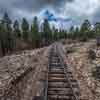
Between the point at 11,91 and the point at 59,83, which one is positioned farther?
the point at 59,83

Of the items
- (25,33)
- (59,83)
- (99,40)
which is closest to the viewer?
(59,83)

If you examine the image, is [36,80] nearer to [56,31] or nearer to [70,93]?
[70,93]

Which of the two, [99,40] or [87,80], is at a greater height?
[99,40]

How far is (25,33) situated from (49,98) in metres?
68.6

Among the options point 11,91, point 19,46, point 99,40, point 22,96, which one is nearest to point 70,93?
point 22,96

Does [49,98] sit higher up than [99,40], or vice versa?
[99,40]

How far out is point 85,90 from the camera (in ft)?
30.4

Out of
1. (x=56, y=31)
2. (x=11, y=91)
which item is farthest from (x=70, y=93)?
(x=56, y=31)

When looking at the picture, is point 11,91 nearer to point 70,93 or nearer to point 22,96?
point 22,96

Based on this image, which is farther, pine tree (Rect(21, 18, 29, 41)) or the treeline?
pine tree (Rect(21, 18, 29, 41))

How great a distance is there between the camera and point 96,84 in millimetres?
10297

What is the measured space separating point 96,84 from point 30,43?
178 ft

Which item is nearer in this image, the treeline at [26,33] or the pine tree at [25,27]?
the treeline at [26,33]

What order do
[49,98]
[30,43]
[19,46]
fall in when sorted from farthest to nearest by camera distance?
[30,43], [19,46], [49,98]
